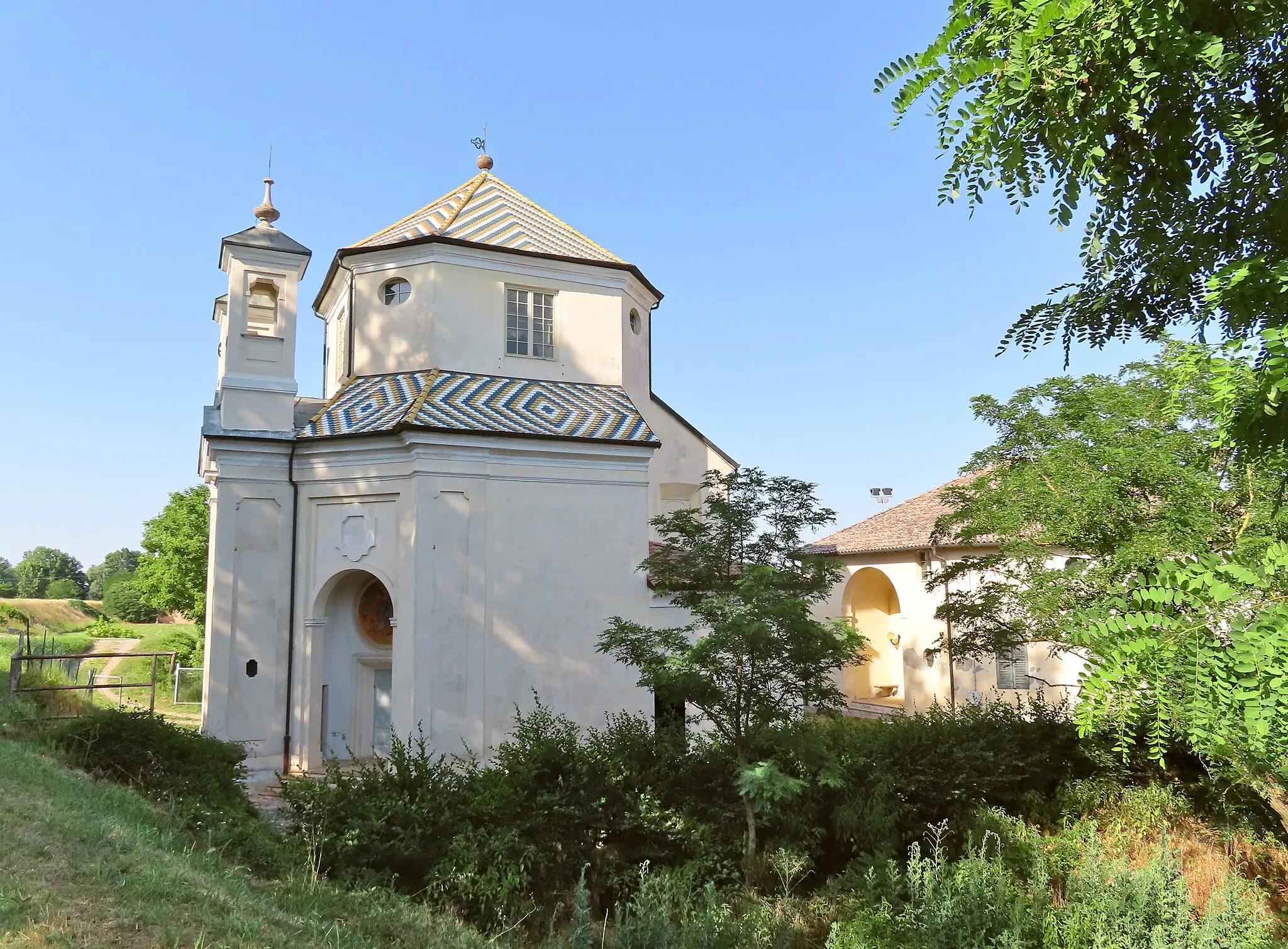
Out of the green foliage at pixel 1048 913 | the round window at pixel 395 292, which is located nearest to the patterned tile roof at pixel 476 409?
the round window at pixel 395 292

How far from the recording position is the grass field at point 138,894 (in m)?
4.93

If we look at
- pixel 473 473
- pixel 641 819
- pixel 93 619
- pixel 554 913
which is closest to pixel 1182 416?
pixel 641 819

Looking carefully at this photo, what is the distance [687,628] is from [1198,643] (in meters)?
8.63

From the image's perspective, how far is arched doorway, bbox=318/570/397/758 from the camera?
15516mm

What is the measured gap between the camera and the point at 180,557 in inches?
1465

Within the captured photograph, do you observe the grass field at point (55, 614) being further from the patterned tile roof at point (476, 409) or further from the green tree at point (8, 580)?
the patterned tile roof at point (476, 409)

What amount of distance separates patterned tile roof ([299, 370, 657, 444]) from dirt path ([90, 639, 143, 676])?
2454 cm

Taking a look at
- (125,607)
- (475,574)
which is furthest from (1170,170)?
(125,607)

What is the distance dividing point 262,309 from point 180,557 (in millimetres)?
24478

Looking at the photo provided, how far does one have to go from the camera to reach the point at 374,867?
31.5 feet

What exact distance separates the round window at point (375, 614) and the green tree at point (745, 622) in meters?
6.01

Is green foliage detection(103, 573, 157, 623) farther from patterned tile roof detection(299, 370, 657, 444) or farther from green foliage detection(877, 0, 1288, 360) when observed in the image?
green foliage detection(877, 0, 1288, 360)

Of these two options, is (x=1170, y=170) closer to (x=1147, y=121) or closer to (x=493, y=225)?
(x=1147, y=121)

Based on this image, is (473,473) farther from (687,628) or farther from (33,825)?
(33,825)
